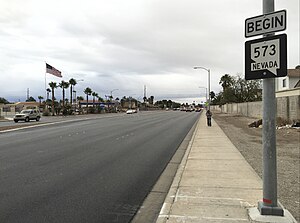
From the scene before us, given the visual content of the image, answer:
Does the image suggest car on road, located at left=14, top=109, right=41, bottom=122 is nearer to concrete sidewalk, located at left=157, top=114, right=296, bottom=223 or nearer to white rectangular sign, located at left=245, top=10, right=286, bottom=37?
concrete sidewalk, located at left=157, top=114, right=296, bottom=223

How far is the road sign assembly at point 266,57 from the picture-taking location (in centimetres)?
437

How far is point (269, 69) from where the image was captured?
14.6 feet

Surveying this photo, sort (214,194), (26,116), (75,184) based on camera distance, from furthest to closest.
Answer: (26,116), (75,184), (214,194)

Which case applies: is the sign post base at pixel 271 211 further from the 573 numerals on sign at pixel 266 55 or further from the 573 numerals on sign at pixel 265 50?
the 573 numerals on sign at pixel 265 50

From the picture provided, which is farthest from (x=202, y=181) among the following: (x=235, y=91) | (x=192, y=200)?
(x=235, y=91)

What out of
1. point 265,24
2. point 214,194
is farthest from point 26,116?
point 265,24

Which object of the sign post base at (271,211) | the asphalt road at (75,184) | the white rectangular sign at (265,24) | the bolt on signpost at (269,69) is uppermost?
the white rectangular sign at (265,24)

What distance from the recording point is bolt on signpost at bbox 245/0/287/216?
4.41 metres

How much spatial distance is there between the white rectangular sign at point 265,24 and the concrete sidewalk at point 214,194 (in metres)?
2.77

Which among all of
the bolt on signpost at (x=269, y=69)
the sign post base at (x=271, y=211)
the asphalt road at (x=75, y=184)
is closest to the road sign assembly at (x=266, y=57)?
the bolt on signpost at (x=269, y=69)

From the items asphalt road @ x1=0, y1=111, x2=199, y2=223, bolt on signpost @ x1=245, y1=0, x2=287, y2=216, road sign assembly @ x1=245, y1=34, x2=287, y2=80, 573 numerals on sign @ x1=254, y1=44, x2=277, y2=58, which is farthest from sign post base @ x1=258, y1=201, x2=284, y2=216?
573 numerals on sign @ x1=254, y1=44, x2=277, y2=58

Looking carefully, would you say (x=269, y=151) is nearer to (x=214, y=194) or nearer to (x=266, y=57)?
(x=266, y=57)

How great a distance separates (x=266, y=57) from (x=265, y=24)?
52 centimetres

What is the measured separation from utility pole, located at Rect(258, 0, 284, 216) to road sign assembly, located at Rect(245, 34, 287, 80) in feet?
0.52
